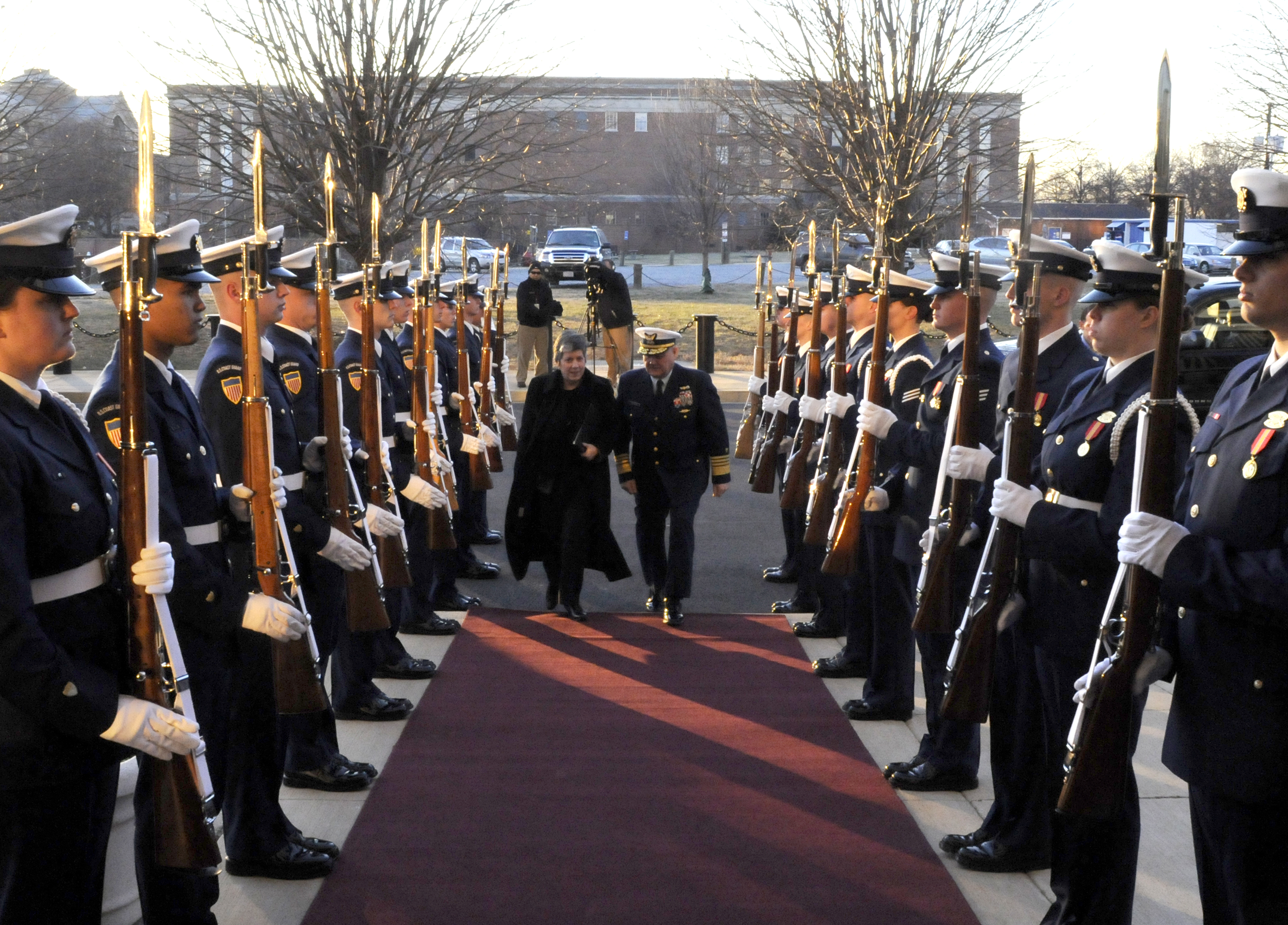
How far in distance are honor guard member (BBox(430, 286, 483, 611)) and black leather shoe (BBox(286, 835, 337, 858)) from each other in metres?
3.67

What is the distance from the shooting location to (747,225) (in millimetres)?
50719

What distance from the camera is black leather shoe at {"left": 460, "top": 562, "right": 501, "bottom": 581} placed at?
356 inches

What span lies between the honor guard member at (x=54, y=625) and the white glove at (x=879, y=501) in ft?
11.3

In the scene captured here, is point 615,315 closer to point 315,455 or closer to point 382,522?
point 382,522

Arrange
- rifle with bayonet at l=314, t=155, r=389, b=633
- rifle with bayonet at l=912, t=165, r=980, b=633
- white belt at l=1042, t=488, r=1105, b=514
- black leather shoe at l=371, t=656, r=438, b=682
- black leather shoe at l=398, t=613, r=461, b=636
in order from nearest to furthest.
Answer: white belt at l=1042, t=488, r=1105, b=514
rifle with bayonet at l=912, t=165, r=980, b=633
rifle with bayonet at l=314, t=155, r=389, b=633
black leather shoe at l=371, t=656, r=438, b=682
black leather shoe at l=398, t=613, r=461, b=636

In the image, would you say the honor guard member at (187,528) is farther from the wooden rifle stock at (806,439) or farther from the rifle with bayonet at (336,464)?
the wooden rifle stock at (806,439)

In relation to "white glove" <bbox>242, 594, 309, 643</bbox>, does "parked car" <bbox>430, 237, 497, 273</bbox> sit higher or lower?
higher

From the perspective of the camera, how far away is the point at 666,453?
7996 millimetres

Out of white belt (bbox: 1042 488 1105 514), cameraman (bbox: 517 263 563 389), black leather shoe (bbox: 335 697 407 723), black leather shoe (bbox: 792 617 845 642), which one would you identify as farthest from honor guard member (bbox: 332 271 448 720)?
cameraman (bbox: 517 263 563 389)

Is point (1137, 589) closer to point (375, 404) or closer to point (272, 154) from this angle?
point (375, 404)

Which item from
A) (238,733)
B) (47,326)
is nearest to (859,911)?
(238,733)

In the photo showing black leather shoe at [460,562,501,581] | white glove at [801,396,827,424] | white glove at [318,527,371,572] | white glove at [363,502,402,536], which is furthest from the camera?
black leather shoe at [460,562,501,581]

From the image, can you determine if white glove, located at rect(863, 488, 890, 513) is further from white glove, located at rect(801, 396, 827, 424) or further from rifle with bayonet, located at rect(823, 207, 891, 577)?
white glove, located at rect(801, 396, 827, 424)

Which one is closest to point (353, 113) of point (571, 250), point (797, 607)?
point (797, 607)
